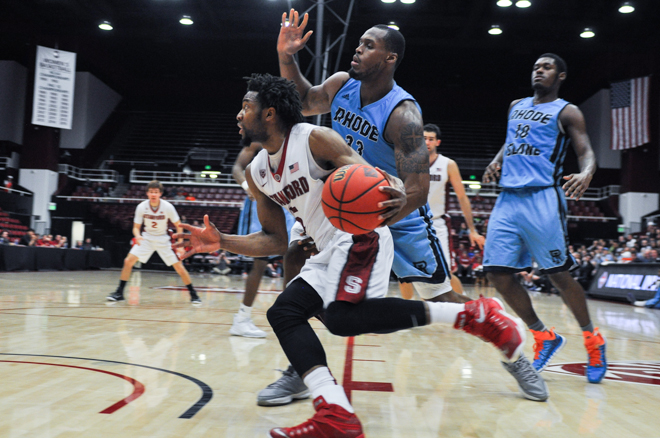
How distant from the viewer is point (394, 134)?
2.75m

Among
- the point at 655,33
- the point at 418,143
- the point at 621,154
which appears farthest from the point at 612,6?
the point at 418,143

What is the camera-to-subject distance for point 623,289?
470 inches

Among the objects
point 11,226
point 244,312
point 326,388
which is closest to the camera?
point 326,388

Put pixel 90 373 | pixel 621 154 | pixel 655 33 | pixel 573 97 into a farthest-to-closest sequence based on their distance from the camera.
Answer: pixel 573 97
pixel 621 154
pixel 655 33
pixel 90 373

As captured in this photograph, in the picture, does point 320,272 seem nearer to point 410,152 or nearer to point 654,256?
point 410,152

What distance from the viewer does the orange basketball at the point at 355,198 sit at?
6.99 ft

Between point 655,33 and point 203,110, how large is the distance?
68.3 ft

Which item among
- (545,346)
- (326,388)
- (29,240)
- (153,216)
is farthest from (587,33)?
(326,388)

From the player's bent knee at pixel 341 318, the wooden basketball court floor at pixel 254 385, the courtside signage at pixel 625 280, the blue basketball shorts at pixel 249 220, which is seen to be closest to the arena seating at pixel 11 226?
the blue basketball shorts at pixel 249 220

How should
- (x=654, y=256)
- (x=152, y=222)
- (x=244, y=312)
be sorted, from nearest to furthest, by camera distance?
(x=244, y=312), (x=152, y=222), (x=654, y=256)

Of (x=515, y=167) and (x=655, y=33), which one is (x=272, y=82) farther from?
(x=655, y=33)

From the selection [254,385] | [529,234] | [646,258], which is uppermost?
[529,234]

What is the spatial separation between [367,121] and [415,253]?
744 mm

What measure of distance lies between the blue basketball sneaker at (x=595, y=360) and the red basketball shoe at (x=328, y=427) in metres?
1.83
